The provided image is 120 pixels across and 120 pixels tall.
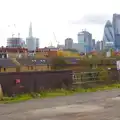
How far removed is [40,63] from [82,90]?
70797 millimetres

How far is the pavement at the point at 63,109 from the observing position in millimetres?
14279

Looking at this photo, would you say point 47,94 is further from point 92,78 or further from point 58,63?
point 58,63

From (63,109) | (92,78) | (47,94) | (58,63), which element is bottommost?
(63,109)

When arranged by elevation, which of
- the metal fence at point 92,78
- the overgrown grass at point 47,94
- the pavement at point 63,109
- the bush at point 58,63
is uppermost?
the bush at point 58,63

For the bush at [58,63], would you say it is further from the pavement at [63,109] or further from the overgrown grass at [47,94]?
the pavement at [63,109]

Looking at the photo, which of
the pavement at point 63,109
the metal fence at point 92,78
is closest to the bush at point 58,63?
the metal fence at point 92,78

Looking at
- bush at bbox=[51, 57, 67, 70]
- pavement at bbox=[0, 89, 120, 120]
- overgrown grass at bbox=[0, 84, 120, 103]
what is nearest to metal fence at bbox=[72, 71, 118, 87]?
overgrown grass at bbox=[0, 84, 120, 103]

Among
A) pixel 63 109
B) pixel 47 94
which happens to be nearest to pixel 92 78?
pixel 47 94

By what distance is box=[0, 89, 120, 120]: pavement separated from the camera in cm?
1428

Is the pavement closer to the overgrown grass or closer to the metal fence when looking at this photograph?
the overgrown grass

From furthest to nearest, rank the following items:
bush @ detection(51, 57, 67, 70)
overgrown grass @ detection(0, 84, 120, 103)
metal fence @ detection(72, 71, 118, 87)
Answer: bush @ detection(51, 57, 67, 70) < metal fence @ detection(72, 71, 118, 87) < overgrown grass @ detection(0, 84, 120, 103)

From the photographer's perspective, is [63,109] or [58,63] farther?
[58,63]

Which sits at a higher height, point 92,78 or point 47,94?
point 92,78

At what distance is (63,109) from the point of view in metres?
16.8
